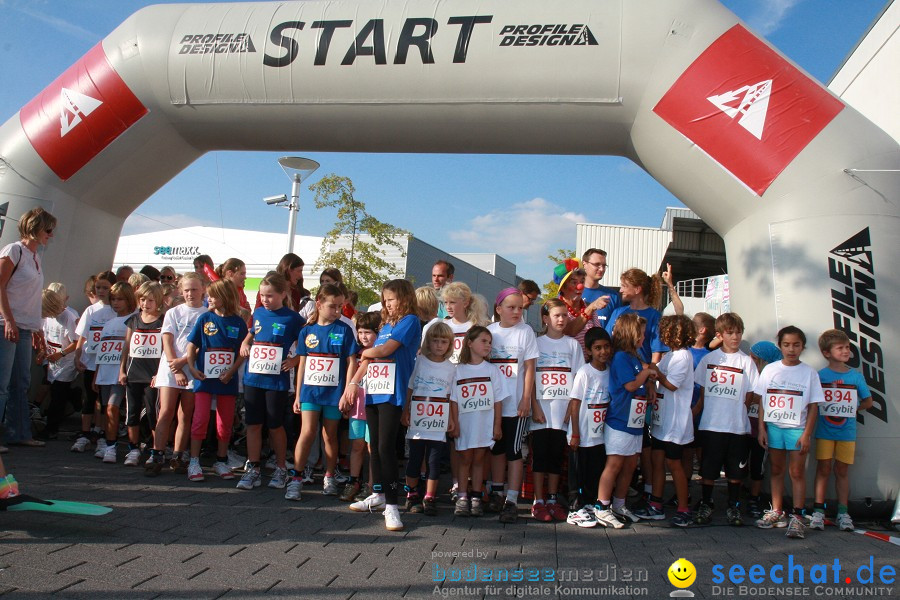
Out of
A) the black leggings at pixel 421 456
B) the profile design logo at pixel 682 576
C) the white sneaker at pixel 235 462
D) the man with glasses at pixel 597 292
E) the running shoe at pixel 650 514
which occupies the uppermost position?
the man with glasses at pixel 597 292

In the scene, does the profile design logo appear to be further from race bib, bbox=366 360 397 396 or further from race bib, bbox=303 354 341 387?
race bib, bbox=303 354 341 387

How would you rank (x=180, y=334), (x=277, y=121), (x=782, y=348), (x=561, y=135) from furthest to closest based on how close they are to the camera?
(x=277, y=121)
(x=561, y=135)
(x=180, y=334)
(x=782, y=348)

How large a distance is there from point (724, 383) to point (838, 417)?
0.80m

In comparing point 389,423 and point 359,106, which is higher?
point 359,106

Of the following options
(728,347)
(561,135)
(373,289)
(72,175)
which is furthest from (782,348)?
(373,289)

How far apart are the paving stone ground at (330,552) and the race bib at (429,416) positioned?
22.9 inches

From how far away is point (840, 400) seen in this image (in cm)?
467

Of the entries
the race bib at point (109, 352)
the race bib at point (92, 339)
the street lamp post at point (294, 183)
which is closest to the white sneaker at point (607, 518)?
the race bib at point (109, 352)

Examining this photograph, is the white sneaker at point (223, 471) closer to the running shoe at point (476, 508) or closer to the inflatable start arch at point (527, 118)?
the running shoe at point (476, 508)

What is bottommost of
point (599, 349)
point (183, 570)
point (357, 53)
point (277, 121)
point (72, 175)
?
point (183, 570)

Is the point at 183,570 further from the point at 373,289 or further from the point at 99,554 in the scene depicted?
the point at 373,289

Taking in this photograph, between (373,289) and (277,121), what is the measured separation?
16.5 m

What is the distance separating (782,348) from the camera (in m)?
4.70

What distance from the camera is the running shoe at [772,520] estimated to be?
4559 mm
